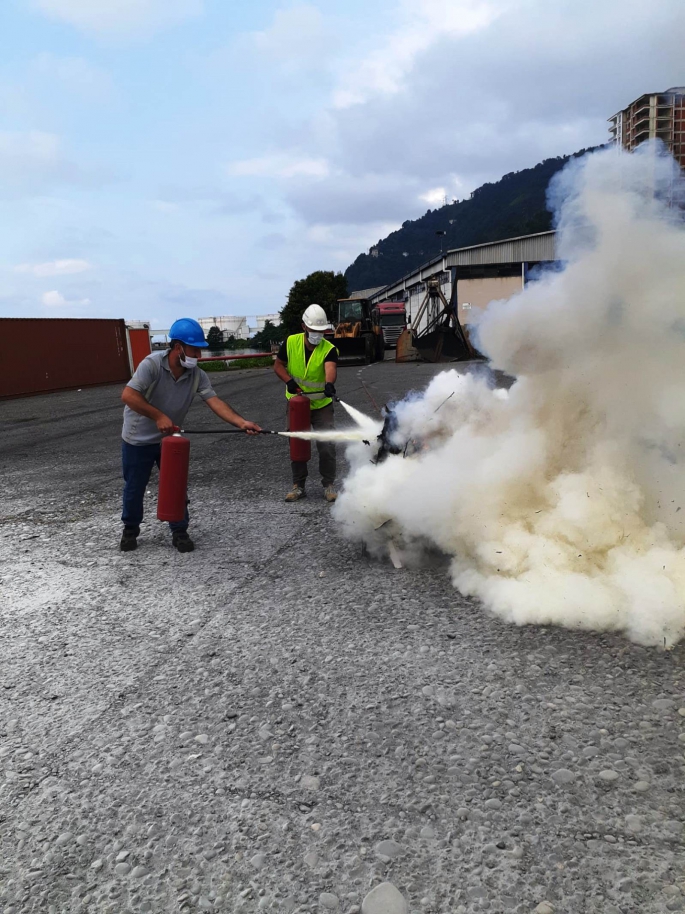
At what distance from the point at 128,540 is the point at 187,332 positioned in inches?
65.2

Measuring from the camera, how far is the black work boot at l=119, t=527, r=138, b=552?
498cm

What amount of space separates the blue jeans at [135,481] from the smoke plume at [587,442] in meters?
1.96

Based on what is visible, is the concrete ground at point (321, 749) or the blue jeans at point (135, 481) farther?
the blue jeans at point (135, 481)

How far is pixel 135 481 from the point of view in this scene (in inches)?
199

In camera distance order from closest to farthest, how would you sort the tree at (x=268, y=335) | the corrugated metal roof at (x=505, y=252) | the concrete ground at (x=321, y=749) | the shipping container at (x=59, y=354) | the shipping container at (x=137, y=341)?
the concrete ground at (x=321, y=749) → the shipping container at (x=59, y=354) → the shipping container at (x=137, y=341) → the corrugated metal roof at (x=505, y=252) → the tree at (x=268, y=335)

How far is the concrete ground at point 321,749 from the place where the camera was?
1.94 meters

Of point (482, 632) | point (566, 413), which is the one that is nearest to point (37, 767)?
point (482, 632)

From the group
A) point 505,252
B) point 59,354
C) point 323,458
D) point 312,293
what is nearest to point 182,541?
point 323,458

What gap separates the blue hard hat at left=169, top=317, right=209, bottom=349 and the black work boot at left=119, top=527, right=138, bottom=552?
1.51m

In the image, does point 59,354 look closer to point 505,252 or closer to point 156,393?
point 156,393

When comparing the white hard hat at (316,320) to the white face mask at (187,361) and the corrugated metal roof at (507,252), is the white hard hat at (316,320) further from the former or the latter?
the corrugated metal roof at (507,252)

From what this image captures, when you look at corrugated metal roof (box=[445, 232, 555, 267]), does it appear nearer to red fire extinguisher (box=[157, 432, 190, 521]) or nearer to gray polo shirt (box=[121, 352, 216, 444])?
gray polo shirt (box=[121, 352, 216, 444])

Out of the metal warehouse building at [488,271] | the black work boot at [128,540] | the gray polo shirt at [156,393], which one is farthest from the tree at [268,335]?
the black work boot at [128,540]

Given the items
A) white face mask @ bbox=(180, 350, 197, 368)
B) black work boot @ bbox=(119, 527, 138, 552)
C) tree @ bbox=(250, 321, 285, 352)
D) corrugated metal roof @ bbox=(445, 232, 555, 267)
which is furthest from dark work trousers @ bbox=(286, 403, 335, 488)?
tree @ bbox=(250, 321, 285, 352)
